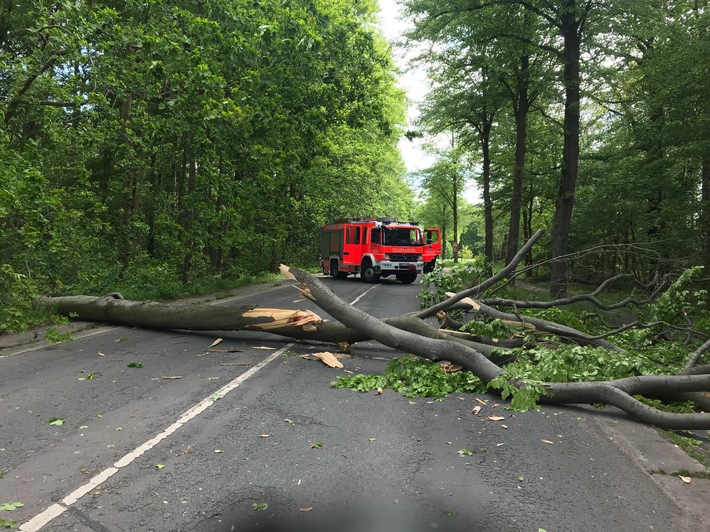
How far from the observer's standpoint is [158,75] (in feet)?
29.3

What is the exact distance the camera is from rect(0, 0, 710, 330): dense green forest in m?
8.69

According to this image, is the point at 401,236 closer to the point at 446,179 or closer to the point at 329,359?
the point at 329,359

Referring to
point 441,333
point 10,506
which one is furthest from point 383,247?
point 10,506

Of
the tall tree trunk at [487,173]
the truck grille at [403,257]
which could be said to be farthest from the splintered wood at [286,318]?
the tall tree trunk at [487,173]

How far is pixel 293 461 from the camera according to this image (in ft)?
11.8

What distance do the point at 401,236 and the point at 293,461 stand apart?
18560 millimetres

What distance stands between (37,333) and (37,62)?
539 cm

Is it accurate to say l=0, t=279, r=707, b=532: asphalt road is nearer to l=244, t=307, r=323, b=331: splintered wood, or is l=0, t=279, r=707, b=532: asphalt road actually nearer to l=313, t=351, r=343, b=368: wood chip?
l=313, t=351, r=343, b=368: wood chip

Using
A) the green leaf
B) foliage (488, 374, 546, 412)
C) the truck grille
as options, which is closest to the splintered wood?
foliage (488, 374, 546, 412)

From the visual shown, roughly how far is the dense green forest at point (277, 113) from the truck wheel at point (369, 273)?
22.2ft

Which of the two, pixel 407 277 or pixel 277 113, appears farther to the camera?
pixel 407 277

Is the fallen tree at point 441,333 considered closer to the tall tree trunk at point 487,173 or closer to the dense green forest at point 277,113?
the dense green forest at point 277,113

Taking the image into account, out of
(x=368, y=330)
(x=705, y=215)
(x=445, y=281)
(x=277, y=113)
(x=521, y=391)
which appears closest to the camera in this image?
(x=521, y=391)

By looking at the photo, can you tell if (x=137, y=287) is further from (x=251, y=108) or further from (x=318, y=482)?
(x=318, y=482)
